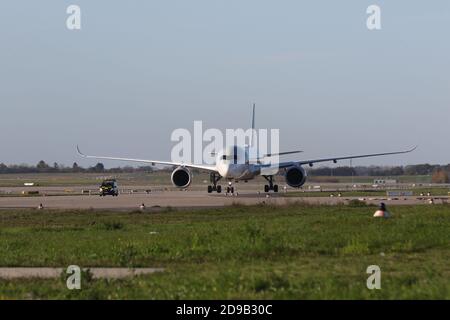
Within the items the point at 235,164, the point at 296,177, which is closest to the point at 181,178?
the point at 235,164

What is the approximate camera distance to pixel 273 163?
214 ft

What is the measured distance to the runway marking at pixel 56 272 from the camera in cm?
1575

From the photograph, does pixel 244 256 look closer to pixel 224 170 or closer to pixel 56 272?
pixel 56 272

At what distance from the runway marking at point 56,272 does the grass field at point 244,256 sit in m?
0.55

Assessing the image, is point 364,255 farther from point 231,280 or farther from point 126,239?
point 126,239

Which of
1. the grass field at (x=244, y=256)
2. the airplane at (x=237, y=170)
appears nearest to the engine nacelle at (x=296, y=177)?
the airplane at (x=237, y=170)

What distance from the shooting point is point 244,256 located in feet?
60.6

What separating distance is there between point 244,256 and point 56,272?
4316 millimetres

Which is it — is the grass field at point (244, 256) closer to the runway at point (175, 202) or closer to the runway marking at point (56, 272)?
the runway marking at point (56, 272)

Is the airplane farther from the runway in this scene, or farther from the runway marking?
the runway marking

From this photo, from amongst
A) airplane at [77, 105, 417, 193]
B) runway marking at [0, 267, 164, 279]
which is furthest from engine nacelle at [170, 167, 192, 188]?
runway marking at [0, 267, 164, 279]
